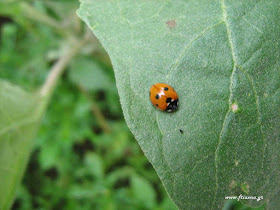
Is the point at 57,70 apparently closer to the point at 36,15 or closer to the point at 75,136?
the point at 36,15

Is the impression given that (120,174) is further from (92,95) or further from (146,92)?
(146,92)

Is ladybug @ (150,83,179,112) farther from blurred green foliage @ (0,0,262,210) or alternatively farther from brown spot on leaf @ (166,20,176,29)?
blurred green foliage @ (0,0,262,210)

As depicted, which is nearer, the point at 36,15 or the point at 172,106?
the point at 172,106

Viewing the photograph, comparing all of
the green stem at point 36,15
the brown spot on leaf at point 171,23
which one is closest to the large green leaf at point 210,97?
the brown spot on leaf at point 171,23

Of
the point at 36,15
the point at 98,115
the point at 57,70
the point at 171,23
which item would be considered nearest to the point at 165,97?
the point at 171,23

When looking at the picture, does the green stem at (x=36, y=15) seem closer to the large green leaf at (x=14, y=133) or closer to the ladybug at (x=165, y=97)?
the large green leaf at (x=14, y=133)

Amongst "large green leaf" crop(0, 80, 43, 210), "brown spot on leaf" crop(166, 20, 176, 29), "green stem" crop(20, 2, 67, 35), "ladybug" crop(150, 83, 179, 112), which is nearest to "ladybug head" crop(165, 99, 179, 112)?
"ladybug" crop(150, 83, 179, 112)
